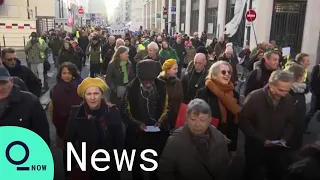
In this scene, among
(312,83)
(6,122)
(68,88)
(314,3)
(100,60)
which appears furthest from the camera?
(314,3)

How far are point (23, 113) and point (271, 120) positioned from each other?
251cm

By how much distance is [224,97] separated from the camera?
12.5 feet

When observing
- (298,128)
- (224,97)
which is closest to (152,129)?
(224,97)

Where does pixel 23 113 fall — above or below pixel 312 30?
below

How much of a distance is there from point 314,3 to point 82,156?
15537 millimetres

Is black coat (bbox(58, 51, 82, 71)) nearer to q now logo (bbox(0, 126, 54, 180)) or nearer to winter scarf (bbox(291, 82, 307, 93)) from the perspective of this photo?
winter scarf (bbox(291, 82, 307, 93))

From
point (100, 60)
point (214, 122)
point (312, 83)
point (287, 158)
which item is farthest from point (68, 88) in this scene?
point (100, 60)

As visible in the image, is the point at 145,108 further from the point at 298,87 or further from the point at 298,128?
the point at 298,87

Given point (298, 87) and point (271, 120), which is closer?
point (271, 120)

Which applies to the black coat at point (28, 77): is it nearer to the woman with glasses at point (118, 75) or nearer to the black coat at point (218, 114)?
the woman with glasses at point (118, 75)

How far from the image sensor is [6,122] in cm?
313

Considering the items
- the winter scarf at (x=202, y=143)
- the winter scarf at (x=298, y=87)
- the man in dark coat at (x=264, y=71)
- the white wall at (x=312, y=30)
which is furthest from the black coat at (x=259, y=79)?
the white wall at (x=312, y=30)

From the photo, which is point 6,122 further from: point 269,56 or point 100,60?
point 100,60

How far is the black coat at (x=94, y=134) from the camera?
3.24 m
